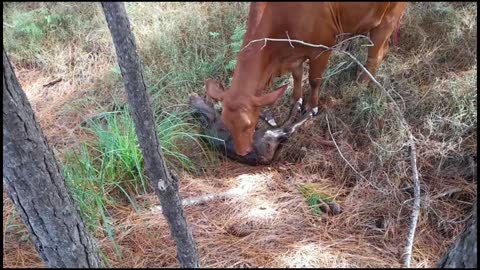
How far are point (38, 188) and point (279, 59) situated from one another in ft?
5.01

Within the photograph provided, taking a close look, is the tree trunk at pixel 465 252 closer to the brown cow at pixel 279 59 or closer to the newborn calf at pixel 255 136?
the brown cow at pixel 279 59

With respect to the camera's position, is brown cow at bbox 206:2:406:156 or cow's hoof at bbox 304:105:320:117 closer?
brown cow at bbox 206:2:406:156

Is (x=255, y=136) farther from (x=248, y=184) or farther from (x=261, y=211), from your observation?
(x=261, y=211)

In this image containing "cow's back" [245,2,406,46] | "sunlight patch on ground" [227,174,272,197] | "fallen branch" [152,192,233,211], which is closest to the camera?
"cow's back" [245,2,406,46]

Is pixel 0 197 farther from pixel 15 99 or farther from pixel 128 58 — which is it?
pixel 128 58

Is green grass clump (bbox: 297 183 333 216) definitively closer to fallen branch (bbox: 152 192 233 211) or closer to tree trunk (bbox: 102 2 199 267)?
fallen branch (bbox: 152 192 233 211)

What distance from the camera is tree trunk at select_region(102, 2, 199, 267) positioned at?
1162 millimetres

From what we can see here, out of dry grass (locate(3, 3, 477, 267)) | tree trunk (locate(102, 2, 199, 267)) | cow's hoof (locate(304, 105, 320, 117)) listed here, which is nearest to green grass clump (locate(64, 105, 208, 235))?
dry grass (locate(3, 3, 477, 267))

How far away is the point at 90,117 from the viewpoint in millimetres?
3119

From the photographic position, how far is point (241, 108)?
244 centimetres

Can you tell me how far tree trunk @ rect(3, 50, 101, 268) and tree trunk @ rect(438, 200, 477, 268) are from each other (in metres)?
1.10

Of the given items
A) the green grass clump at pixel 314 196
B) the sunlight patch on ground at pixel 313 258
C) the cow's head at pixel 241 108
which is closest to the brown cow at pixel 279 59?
the cow's head at pixel 241 108

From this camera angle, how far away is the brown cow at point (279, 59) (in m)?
1.85

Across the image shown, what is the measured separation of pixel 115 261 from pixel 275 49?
1.37 meters
